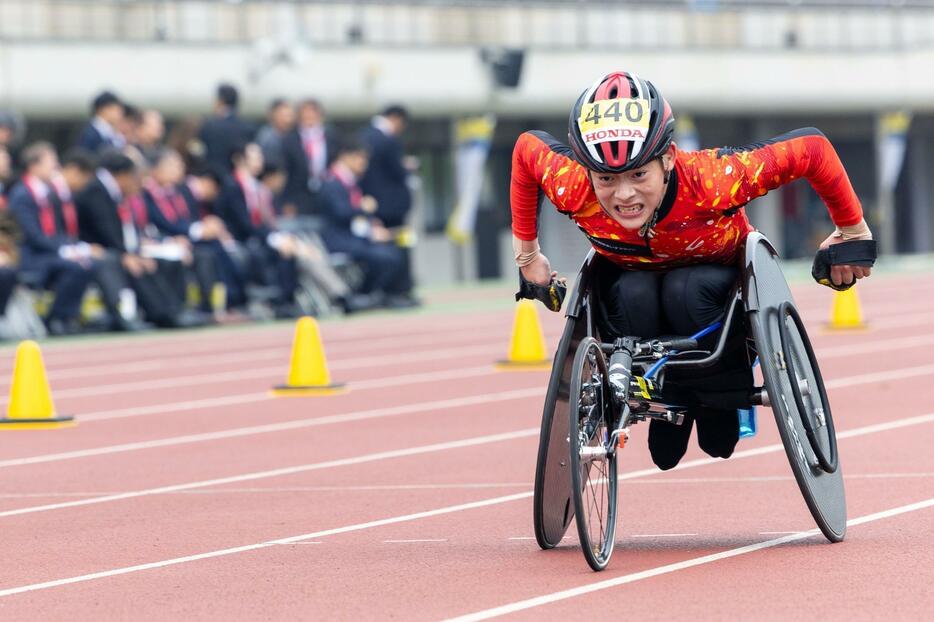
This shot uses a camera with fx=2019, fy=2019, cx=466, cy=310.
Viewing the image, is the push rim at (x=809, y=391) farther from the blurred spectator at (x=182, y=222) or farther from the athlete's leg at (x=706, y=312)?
the blurred spectator at (x=182, y=222)

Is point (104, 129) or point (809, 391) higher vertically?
point (104, 129)

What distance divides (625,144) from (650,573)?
4.89 ft

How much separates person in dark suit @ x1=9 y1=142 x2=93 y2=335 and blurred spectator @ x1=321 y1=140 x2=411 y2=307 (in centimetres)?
389

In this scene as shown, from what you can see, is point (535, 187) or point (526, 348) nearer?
point (535, 187)

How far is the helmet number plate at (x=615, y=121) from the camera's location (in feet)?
22.9

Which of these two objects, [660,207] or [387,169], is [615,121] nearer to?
[660,207]

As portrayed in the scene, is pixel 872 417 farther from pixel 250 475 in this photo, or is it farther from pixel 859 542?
pixel 859 542

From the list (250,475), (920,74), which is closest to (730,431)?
(250,475)

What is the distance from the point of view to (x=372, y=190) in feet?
81.6

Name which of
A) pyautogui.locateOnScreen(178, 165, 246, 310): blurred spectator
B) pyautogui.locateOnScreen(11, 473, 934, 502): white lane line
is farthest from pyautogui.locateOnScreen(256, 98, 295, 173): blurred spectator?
pyautogui.locateOnScreen(11, 473, 934, 502): white lane line

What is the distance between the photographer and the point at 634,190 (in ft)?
23.3

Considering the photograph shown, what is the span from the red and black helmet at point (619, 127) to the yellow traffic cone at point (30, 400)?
6775 millimetres

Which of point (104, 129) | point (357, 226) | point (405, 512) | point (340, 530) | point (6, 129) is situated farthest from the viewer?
point (357, 226)

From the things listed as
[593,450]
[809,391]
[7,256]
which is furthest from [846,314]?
[593,450]
